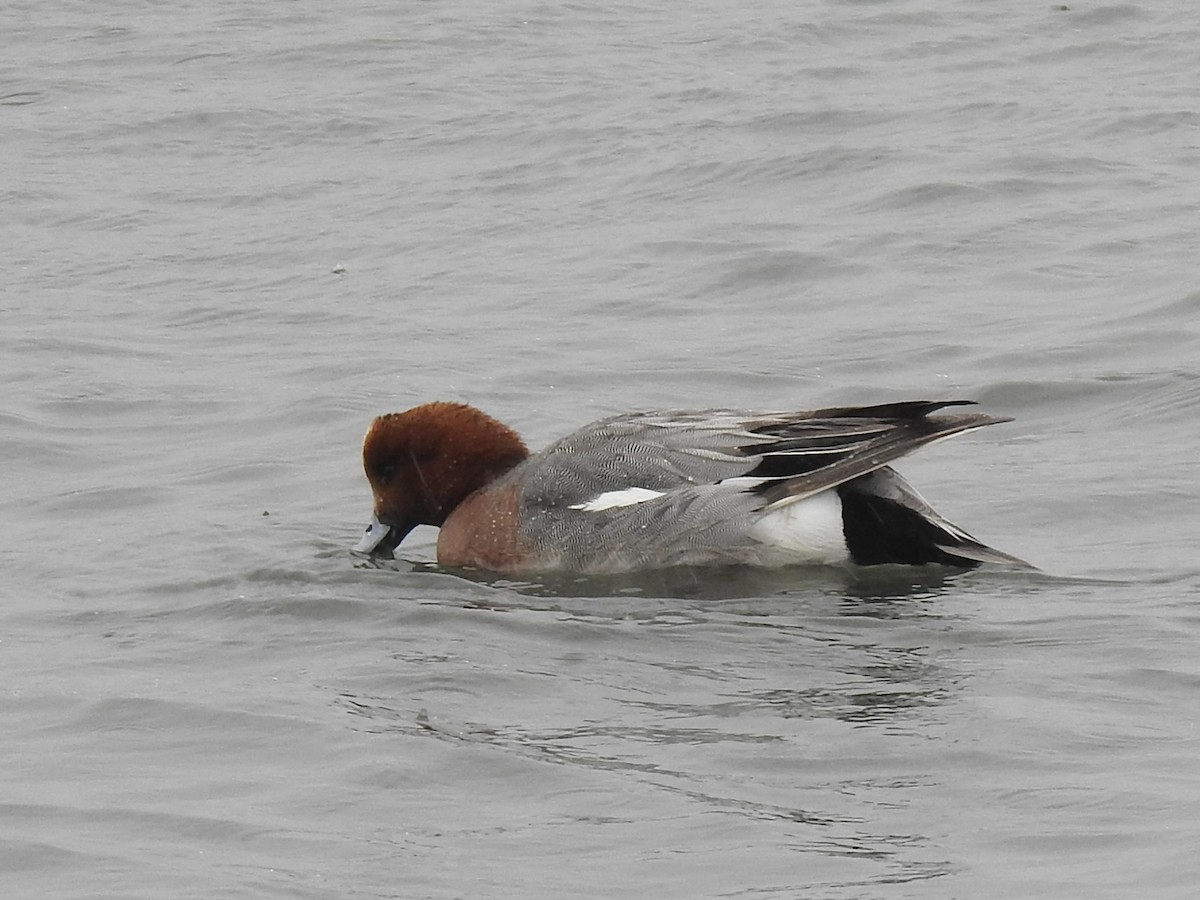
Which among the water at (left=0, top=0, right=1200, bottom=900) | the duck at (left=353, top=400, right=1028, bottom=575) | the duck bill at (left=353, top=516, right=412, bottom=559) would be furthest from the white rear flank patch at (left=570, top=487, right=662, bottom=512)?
the duck bill at (left=353, top=516, right=412, bottom=559)

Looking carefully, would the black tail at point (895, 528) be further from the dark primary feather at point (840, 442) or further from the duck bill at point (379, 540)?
the duck bill at point (379, 540)

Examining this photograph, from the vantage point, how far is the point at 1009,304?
10570 millimetres

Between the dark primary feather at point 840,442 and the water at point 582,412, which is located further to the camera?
the dark primary feather at point 840,442

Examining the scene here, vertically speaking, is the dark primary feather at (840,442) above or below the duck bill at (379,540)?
above

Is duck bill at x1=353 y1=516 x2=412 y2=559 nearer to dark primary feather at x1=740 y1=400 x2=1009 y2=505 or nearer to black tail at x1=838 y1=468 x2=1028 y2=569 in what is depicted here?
dark primary feather at x1=740 y1=400 x2=1009 y2=505

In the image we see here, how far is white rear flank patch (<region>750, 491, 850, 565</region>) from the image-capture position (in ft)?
24.7

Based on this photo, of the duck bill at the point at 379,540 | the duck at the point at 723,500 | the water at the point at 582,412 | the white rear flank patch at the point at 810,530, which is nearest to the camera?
the water at the point at 582,412

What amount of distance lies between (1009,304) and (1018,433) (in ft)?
5.42

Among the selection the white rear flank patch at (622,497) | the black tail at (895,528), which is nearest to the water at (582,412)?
the black tail at (895,528)

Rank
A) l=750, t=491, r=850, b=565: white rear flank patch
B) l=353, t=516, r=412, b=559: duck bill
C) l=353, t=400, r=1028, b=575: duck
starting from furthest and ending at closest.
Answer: l=353, t=516, r=412, b=559: duck bill → l=750, t=491, r=850, b=565: white rear flank patch → l=353, t=400, r=1028, b=575: duck

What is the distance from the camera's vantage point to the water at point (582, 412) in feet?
17.5

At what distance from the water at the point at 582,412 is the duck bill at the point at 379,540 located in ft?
0.49

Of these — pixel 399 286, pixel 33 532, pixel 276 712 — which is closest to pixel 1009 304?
pixel 399 286

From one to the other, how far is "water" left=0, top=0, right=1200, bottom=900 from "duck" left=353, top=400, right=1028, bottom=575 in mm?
139
